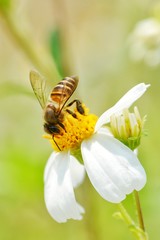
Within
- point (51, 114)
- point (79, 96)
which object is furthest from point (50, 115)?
point (79, 96)

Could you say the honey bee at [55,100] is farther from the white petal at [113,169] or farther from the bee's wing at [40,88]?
the white petal at [113,169]

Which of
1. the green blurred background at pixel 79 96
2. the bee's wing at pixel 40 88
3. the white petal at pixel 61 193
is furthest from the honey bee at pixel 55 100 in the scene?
the green blurred background at pixel 79 96

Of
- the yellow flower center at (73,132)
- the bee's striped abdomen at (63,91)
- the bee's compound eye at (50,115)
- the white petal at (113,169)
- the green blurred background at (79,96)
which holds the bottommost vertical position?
the green blurred background at (79,96)

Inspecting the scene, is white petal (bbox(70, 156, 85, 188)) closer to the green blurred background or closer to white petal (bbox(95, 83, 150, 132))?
white petal (bbox(95, 83, 150, 132))

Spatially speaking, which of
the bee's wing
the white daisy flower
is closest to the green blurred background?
the bee's wing

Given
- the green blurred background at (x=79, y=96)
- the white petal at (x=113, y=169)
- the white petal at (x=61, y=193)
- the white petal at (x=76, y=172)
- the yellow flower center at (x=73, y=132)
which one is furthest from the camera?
the green blurred background at (x=79, y=96)

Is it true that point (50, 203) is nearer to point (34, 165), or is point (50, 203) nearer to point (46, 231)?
point (34, 165)

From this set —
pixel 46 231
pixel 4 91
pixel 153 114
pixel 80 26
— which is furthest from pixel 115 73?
pixel 80 26
